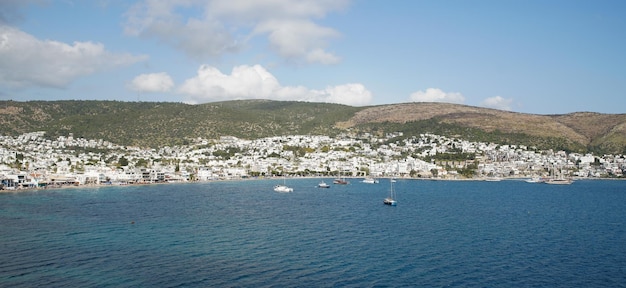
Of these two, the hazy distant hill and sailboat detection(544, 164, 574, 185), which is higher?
the hazy distant hill

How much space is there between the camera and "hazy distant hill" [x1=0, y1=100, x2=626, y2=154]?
399 feet

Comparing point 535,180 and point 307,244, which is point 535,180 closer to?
point 535,180

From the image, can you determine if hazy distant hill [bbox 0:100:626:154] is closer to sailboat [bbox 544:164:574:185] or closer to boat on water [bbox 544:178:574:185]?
sailboat [bbox 544:164:574:185]

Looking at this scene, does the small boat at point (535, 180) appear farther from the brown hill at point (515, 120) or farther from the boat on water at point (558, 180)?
the brown hill at point (515, 120)

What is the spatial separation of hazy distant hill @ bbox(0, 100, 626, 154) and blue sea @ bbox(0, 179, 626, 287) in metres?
73.7

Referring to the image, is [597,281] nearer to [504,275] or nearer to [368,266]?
[504,275]

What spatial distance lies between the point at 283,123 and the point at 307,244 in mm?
131780

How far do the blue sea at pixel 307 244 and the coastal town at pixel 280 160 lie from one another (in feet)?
122

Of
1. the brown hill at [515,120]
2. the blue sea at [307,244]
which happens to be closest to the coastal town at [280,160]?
the brown hill at [515,120]

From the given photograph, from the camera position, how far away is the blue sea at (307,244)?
22.6m

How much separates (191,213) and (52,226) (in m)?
11.3

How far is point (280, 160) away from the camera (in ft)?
369

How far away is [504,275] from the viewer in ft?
77.6

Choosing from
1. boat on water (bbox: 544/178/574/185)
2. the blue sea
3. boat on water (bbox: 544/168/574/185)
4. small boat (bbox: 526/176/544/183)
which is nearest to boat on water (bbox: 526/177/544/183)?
small boat (bbox: 526/176/544/183)
